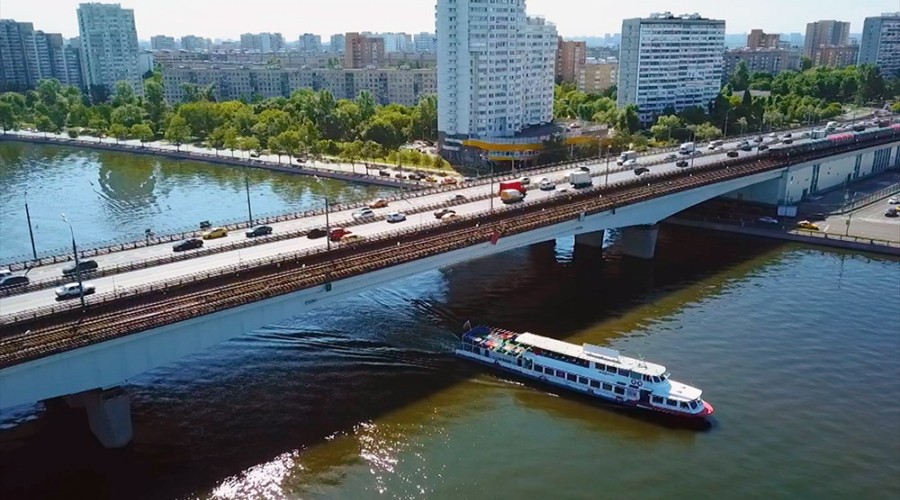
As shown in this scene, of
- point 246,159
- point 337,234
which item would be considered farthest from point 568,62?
point 337,234

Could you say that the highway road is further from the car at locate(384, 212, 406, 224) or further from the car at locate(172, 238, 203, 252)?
the car at locate(172, 238, 203, 252)

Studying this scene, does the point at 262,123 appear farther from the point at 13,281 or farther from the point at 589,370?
the point at 589,370

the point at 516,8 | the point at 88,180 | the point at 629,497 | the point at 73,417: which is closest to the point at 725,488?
the point at 629,497

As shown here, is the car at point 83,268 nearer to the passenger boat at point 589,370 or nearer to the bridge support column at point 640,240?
the passenger boat at point 589,370

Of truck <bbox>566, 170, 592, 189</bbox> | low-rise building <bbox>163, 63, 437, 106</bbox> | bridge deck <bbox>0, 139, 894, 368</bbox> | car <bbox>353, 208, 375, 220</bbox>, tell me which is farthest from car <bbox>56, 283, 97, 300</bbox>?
low-rise building <bbox>163, 63, 437, 106</bbox>

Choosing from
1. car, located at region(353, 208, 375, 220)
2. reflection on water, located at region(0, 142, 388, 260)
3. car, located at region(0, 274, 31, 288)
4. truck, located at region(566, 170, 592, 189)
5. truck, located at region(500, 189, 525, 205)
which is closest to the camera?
car, located at region(0, 274, 31, 288)

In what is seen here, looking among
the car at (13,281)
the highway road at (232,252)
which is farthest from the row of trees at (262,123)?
the car at (13,281)
